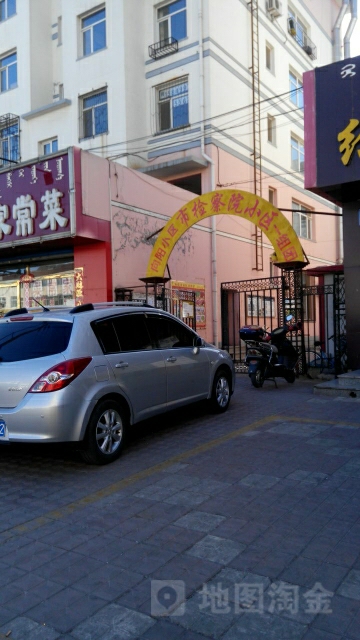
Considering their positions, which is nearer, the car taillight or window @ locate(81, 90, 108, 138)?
the car taillight

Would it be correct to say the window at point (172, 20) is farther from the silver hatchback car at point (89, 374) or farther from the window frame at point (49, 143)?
the silver hatchback car at point (89, 374)

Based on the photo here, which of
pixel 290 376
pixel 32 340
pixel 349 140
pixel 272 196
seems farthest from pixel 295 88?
pixel 32 340

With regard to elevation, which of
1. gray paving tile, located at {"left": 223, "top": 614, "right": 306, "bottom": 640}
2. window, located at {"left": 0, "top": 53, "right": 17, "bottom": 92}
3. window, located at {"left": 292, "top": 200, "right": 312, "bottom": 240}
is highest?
window, located at {"left": 0, "top": 53, "right": 17, "bottom": 92}

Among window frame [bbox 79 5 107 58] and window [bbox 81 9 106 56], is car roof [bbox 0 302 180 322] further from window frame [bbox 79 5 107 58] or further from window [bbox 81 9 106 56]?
window [bbox 81 9 106 56]

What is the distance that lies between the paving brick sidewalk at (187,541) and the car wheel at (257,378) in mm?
3980

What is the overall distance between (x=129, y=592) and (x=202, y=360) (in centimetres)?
461

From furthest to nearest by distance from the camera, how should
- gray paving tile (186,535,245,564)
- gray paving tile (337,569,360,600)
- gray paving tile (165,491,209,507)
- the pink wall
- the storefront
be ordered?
the pink wall < the storefront < gray paving tile (165,491,209,507) < gray paving tile (186,535,245,564) < gray paving tile (337,569,360,600)

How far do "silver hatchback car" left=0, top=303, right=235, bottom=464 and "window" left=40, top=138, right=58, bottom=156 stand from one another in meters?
16.7

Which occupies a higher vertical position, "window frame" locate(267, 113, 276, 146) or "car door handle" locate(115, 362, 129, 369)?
"window frame" locate(267, 113, 276, 146)

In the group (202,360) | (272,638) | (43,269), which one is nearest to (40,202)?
(43,269)

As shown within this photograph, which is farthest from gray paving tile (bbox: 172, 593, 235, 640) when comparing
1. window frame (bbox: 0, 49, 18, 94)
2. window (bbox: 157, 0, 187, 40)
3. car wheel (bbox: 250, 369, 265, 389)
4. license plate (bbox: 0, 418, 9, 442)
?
window frame (bbox: 0, 49, 18, 94)

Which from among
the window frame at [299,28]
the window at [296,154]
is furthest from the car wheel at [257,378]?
the window frame at [299,28]

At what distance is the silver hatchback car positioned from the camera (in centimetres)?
512

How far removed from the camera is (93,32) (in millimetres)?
20094
